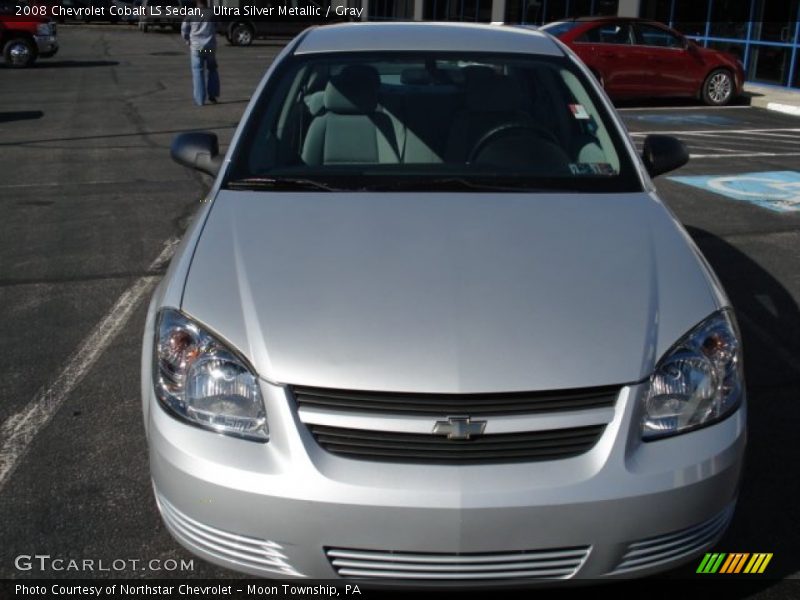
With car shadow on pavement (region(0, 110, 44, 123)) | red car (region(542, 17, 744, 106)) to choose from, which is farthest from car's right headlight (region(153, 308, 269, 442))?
red car (region(542, 17, 744, 106))

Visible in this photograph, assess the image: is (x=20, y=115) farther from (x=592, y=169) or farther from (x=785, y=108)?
(x=592, y=169)

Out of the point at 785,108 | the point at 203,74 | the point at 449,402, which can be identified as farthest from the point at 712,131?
the point at 449,402

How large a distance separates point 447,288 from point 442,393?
45 centimetres

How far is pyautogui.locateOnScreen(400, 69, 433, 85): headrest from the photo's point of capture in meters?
4.54

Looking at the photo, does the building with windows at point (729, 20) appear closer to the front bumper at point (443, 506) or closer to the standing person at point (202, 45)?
the standing person at point (202, 45)

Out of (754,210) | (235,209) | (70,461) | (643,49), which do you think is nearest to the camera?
(235,209)

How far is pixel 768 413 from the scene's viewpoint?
438 centimetres

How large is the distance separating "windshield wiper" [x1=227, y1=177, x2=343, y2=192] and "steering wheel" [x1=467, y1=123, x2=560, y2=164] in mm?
730

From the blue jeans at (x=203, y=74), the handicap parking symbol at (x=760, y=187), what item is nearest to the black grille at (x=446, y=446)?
the handicap parking symbol at (x=760, y=187)

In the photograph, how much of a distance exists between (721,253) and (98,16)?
156ft

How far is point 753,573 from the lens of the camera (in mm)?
3176

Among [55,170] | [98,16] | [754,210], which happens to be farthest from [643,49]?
[98,16]

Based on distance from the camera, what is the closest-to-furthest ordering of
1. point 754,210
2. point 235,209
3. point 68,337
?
point 235,209 < point 68,337 < point 754,210

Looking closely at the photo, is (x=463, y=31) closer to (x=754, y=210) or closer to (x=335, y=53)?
(x=335, y=53)
